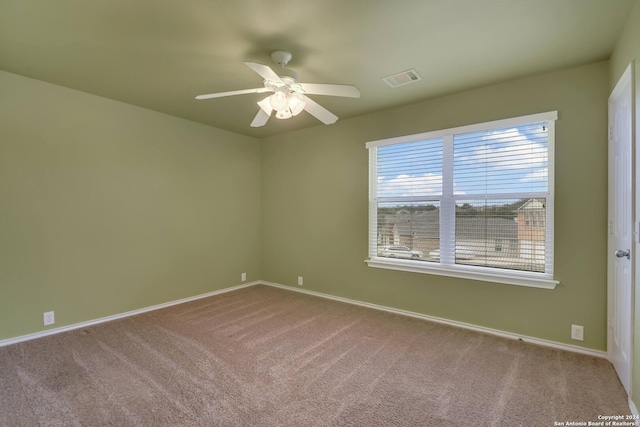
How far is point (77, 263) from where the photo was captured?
124 inches

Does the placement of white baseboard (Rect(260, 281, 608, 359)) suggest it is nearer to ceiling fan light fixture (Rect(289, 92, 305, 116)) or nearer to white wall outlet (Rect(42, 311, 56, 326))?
ceiling fan light fixture (Rect(289, 92, 305, 116))

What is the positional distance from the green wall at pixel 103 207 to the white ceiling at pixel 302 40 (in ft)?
1.47

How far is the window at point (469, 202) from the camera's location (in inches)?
111

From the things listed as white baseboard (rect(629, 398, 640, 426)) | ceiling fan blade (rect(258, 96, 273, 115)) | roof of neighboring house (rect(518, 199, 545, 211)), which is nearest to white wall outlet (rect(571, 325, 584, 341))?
white baseboard (rect(629, 398, 640, 426))

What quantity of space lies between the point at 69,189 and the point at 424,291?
13.3 ft

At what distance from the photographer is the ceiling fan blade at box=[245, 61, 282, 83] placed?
6.15 ft

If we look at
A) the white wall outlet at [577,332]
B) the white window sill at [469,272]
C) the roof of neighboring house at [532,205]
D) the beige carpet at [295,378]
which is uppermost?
the roof of neighboring house at [532,205]

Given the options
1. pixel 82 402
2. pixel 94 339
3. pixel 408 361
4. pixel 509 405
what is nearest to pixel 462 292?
pixel 408 361

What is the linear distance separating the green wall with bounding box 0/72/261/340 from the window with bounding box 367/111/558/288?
2.41 metres

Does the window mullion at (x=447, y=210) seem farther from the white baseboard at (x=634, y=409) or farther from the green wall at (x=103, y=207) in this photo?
the green wall at (x=103, y=207)

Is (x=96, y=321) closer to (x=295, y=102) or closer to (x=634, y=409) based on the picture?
(x=295, y=102)

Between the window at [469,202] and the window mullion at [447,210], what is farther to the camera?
the window mullion at [447,210]

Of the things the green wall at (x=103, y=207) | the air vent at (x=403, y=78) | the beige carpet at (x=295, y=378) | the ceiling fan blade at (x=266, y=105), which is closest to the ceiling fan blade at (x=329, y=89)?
the ceiling fan blade at (x=266, y=105)

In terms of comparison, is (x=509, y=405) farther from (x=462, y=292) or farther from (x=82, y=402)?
(x=82, y=402)
